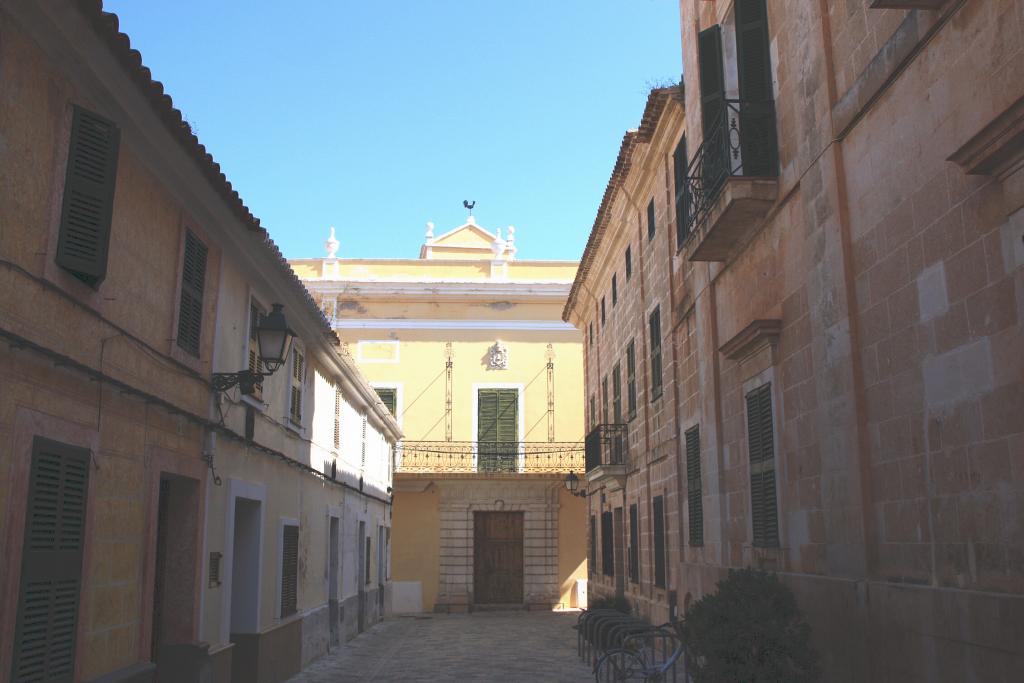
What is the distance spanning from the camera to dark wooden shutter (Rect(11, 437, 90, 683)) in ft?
20.0

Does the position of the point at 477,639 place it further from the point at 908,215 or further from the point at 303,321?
the point at 908,215

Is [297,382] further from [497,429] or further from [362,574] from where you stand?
[497,429]

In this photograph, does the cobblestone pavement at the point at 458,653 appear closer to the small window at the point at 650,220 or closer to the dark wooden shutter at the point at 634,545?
the dark wooden shutter at the point at 634,545

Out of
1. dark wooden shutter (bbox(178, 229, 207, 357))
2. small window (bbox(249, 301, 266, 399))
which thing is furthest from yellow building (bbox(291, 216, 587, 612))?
→ dark wooden shutter (bbox(178, 229, 207, 357))

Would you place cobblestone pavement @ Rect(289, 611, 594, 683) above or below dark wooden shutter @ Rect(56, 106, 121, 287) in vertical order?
below

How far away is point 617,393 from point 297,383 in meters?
8.19

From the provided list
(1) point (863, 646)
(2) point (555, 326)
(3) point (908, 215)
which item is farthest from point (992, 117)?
(2) point (555, 326)

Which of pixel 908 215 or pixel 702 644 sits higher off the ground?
pixel 908 215

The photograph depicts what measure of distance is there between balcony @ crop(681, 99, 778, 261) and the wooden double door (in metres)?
20.4

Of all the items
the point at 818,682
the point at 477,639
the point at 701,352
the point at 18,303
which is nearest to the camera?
the point at 18,303

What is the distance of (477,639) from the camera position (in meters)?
20.8

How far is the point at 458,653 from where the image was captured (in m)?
18.0

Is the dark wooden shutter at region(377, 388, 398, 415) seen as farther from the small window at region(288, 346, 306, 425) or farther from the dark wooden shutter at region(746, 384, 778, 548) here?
the dark wooden shutter at region(746, 384, 778, 548)

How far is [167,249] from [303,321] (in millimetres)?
4991
